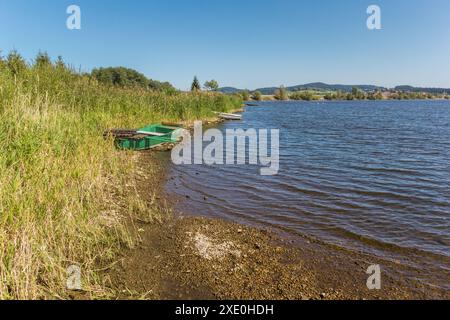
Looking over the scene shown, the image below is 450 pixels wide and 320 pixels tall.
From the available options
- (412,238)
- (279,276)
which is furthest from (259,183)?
(279,276)

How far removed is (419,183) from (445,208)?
2.93 m

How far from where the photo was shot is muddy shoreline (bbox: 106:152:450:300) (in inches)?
193

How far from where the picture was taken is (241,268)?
5.57 metres

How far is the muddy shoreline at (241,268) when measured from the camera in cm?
491

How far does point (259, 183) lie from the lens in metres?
11.8

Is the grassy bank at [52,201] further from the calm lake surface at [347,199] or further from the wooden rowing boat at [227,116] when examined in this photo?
the wooden rowing boat at [227,116]
